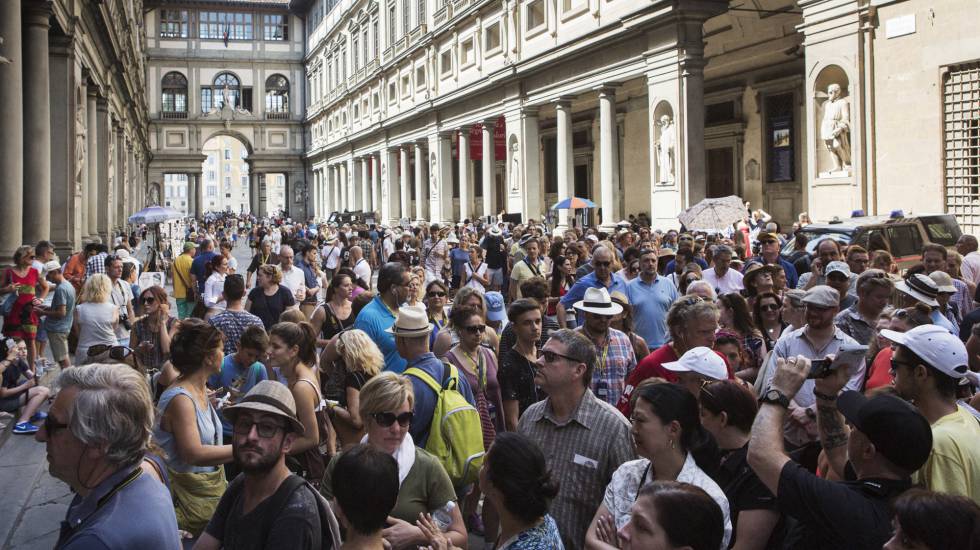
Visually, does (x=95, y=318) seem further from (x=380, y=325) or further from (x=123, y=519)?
(x=123, y=519)

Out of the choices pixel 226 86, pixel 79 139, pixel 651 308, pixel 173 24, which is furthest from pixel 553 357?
pixel 173 24

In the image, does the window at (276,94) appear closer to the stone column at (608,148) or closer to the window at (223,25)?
the window at (223,25)

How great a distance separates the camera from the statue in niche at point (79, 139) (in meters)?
19.5

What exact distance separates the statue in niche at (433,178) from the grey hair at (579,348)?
39490mm

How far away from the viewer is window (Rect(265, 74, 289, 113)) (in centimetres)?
8025

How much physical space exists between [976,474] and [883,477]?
660mm

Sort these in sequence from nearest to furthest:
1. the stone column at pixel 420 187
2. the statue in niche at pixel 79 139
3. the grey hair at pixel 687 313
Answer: the grey hair at pixel 687 313
the statue in niche at pixel 79 139
the stone column at pixel 420 187

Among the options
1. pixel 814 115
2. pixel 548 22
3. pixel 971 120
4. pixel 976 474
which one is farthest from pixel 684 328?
pixel 548 22

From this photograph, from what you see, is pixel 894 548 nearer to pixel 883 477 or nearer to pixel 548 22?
pixel 883 477

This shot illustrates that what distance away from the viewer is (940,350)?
401 centimetres

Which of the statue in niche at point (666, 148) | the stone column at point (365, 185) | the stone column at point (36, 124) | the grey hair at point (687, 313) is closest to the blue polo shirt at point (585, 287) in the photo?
the grey hair at point (687, 313)

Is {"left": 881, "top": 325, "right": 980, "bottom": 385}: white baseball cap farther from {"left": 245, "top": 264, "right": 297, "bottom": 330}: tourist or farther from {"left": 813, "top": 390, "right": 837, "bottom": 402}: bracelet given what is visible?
{"left": 245, "top": 264, "right": 297, "bottom": 330}: tourist

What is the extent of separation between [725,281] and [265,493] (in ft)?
27.1

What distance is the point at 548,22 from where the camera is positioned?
30.5 metres
